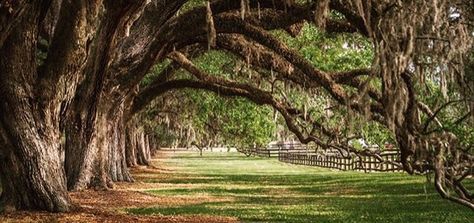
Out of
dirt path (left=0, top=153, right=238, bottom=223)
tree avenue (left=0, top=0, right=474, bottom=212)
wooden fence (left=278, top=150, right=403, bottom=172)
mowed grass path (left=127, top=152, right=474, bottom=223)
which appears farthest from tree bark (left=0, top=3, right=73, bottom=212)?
wooden fence (left=278, top=150, right=403, bottom=172)

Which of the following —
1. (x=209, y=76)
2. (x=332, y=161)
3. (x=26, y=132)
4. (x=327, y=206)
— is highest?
(x=209, y=76)

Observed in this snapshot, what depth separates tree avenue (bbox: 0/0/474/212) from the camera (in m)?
7.92

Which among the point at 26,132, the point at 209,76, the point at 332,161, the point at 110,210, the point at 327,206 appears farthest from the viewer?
the point at 332,161

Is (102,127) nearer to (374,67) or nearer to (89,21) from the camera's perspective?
(89,21)

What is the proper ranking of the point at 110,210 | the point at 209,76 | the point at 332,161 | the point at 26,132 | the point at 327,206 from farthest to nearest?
the point at 332,161
the point at 209,76
the point at 327,206
the point at 110,210
the point at 26,132

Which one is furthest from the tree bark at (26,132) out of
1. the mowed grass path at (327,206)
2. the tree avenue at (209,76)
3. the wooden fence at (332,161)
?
the wooden fence at (332,161)

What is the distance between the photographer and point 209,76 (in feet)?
67.3

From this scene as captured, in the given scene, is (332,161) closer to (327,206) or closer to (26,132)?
(327,206)

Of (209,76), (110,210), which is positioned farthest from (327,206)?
(110,210)

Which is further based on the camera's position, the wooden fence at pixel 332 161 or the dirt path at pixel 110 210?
the wooden fence at pixel 332 161

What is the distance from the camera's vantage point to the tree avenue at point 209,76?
7918 millimetres

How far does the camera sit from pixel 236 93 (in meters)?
21.1

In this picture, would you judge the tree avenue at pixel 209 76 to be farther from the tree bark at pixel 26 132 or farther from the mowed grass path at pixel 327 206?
the mowed grass path at pixel 327 206

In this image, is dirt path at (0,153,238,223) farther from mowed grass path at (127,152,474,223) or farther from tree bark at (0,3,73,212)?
mowed grass path at (127,152,474,223)
